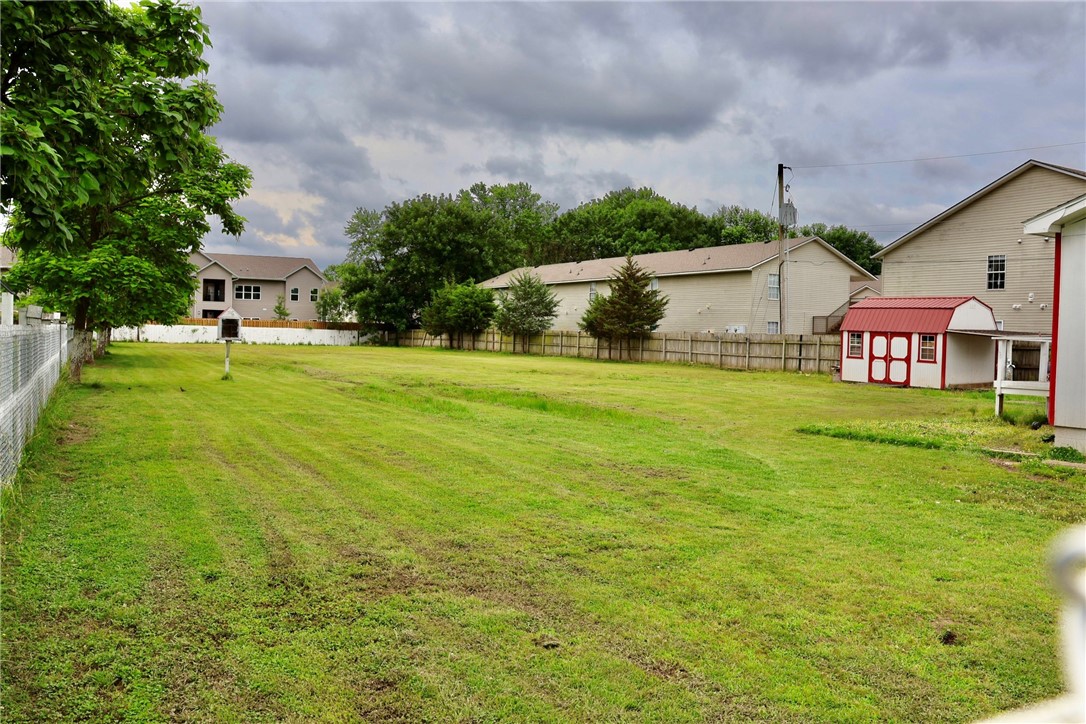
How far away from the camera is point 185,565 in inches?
231

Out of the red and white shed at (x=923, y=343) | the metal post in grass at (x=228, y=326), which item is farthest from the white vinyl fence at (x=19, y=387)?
the red and white shed at (x=923, y=343)

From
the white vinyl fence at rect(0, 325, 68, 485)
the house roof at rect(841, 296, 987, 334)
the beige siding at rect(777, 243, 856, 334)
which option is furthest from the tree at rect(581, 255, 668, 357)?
the white vinyl fence at rect(0, 325, 68, 485)

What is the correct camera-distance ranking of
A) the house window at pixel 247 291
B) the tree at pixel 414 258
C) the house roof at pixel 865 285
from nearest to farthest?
the house roof at pixel 865 285
the tree at pixel 414 258
the house window at pixel 247 291

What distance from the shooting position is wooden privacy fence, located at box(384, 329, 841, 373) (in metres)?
32.8

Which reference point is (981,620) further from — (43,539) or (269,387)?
(269,387)

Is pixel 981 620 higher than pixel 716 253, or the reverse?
pixel 716 253

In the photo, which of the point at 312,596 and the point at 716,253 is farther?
the point at 716,253

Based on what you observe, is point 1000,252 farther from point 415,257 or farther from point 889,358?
point 415,257

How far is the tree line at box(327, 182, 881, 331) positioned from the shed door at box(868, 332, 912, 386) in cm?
3559

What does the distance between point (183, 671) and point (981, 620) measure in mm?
4902

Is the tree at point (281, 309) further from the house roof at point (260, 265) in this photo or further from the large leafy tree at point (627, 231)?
the large leafy tree at point (627, 231)

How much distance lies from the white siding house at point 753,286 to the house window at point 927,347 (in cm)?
1147

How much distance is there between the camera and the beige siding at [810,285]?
41.2 m

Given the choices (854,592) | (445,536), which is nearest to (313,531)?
(445,536)
